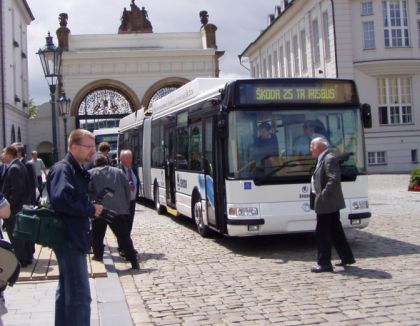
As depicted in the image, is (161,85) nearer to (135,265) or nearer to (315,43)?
(315,43)

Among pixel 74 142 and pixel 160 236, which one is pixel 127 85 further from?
pixel 74 142

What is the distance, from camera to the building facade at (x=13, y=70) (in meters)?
38.5

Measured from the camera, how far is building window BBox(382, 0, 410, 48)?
122 ft

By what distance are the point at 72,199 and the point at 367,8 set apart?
35.4 meters

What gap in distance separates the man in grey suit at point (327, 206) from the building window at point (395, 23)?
3056 centimetres

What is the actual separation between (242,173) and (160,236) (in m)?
3.72

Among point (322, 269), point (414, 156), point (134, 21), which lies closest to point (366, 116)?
point (322, 269)

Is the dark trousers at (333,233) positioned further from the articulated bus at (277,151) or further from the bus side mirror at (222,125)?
the bus side mirror at (222,125)

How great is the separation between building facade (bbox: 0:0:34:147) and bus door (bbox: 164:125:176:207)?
24.8m

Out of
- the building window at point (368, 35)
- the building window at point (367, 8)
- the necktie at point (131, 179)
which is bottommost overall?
the necktie at point (131, 179)

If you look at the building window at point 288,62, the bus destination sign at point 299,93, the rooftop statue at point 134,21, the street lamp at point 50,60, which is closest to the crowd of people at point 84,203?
the bus destination sign at point 299,93

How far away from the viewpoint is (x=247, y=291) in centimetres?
750

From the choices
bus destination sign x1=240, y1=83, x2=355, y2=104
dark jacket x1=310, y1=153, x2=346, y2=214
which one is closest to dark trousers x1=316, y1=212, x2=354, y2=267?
dark jacket x1=310, y1=153, x2=346, y2=214

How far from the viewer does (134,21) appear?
178ft
